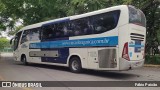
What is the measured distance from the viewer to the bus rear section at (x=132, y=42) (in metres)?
12.2

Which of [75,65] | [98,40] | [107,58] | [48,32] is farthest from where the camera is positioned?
[48,32]

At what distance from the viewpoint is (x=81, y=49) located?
14.4m

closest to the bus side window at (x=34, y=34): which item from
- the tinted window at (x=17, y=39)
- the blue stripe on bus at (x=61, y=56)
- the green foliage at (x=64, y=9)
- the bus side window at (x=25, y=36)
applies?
the bus side window at (x=25, y=36)

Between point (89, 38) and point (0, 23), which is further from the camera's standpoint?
point (0, 23)

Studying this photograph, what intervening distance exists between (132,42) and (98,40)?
177 cm

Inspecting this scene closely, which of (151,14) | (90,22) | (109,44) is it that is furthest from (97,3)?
(109,44)

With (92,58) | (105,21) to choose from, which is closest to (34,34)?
(92,58)

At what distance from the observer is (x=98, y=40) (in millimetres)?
13336

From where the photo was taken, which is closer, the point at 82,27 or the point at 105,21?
the point at 105,21

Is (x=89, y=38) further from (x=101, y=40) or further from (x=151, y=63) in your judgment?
(x=151, y=63)

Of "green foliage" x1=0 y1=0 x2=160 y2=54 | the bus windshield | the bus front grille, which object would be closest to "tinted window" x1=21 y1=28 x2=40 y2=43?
"green foliage" x1=0 y1=0 x2=160 y2=54

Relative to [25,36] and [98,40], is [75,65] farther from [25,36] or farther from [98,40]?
[25,36]

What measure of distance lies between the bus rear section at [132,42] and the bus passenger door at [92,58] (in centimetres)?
161

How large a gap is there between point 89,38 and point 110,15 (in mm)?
1787
